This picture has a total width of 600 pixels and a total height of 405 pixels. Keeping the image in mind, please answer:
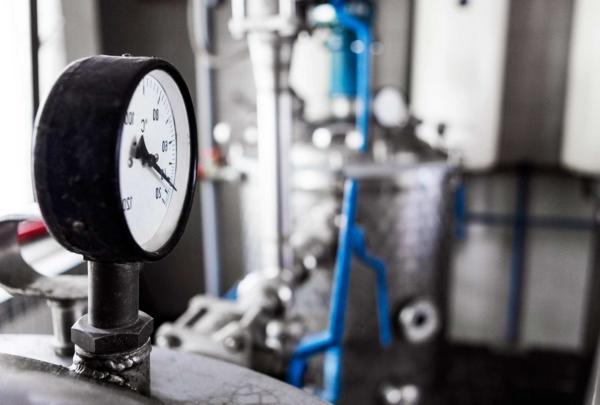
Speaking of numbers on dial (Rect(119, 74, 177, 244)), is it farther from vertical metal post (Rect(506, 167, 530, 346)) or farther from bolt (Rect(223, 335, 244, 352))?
vertical metal post (Rect(506, 167, 530, 346))

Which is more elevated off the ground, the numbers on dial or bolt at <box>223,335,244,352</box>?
the numbers on dial

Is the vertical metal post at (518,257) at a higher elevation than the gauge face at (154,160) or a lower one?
lower

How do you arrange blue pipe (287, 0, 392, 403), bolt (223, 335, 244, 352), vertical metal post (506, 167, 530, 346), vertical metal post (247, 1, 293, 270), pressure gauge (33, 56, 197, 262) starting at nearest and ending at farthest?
pressure gauge (33, 56, 197, 262)
bolt (223, 335, 244, 352)
vertical metal post (247, 1, 293, 270)
blue pipe (287, 0, 392, 403)
vertical metal post (506, 167, 530, 346)

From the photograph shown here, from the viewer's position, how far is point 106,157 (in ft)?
1.43

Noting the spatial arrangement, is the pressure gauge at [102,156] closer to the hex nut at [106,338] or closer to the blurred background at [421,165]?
the hex nut at [106,338]

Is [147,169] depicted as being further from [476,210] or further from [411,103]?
[476,210]

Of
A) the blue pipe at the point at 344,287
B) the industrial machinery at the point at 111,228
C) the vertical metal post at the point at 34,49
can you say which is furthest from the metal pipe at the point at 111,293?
the vertical metal post at the point at 34,49

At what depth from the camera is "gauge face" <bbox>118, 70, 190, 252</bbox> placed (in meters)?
0.50

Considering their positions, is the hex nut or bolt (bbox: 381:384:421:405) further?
bolt (bbox: 381:384:421:405)

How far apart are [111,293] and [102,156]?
15cm

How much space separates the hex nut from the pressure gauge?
8 cm

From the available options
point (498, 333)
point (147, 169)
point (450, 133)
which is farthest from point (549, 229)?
point (147, 169)

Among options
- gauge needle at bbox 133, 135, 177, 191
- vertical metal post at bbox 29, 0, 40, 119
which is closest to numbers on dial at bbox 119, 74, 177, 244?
gauge needle at bbox 133, 135, 177, 191

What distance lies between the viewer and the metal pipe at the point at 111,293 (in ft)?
1.70
